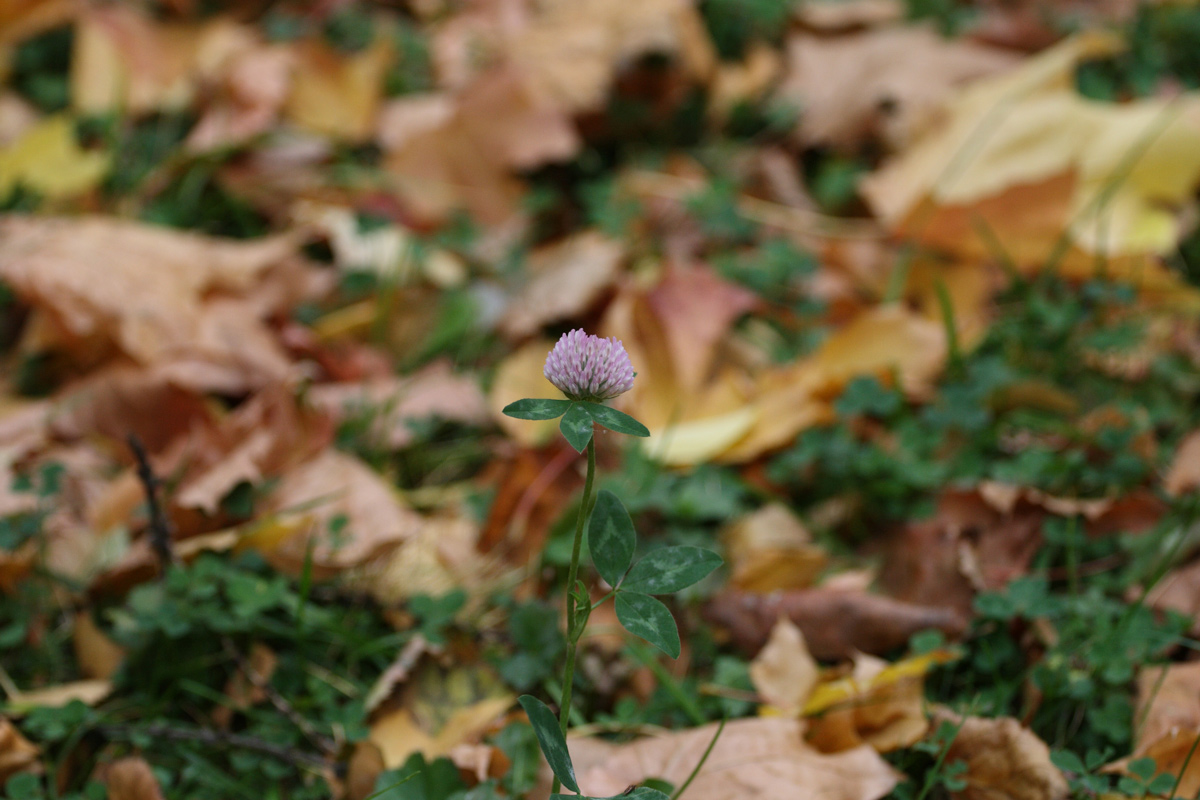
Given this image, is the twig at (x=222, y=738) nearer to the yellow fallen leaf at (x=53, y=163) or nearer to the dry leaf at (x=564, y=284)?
the dry leaf at (x=564, y=284)

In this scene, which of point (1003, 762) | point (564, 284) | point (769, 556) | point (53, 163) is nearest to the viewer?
point (1003, 762)

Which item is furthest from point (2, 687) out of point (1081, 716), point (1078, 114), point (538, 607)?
point (1078, 114)

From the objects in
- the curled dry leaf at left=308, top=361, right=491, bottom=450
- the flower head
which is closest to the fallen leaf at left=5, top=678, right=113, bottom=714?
the curled dry leaf at left=308, top=361, right=491, bottom=450

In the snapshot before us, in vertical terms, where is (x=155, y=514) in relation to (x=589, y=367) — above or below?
below

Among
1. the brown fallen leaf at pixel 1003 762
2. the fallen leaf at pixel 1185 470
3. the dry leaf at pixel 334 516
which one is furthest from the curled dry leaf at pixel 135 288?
the fallen leaf at pixel 1185 470

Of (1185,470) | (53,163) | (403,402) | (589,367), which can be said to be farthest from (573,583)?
(53,163)

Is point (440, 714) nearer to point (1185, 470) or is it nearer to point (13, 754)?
point (13, 754)

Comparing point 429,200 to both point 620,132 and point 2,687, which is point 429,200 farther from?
point 2,687

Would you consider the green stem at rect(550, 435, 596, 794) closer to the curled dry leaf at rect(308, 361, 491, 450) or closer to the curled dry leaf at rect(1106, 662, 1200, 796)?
the curled dry leaf at rect(1106, 662, 1200, 796)
